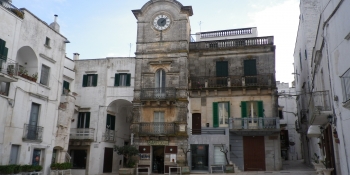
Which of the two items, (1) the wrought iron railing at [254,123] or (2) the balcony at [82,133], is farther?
(2) the balcony at [82,133]

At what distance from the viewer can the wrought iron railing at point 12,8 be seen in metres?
19.2

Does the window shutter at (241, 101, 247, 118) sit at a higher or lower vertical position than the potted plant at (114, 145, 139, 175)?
higher

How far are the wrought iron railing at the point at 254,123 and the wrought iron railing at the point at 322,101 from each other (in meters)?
10.1

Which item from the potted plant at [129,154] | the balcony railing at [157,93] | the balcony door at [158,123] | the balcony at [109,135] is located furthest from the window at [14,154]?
the balcony railing at [157,93]

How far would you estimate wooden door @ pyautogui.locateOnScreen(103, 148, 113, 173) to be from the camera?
93.5ft

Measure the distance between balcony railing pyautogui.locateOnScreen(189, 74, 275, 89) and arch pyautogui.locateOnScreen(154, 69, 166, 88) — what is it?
2494mm

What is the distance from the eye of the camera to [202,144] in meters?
25.8

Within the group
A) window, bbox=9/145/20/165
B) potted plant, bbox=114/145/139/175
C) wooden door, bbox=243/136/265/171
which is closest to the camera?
window, bbox=9/145/20/165

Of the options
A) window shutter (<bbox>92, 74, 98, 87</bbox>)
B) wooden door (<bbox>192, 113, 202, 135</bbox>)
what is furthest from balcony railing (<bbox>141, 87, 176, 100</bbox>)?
window shutter (<bbox>92, 74, 98, 87</bbox>)

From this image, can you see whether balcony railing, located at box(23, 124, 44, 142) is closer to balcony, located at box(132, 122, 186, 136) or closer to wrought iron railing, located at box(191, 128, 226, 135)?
balcony, located at box(132, 122, 186, 136)

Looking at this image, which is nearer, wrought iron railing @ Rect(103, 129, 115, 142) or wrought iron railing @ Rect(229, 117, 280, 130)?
wrought iron railing @ Rect(229, 117, 280, 130)

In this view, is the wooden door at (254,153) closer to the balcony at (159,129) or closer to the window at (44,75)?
the balcony at (159,129)

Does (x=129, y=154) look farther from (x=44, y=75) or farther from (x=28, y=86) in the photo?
(x=28, y=86)

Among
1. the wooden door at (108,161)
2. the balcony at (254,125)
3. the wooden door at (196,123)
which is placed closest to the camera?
the balcony at (254,125)
